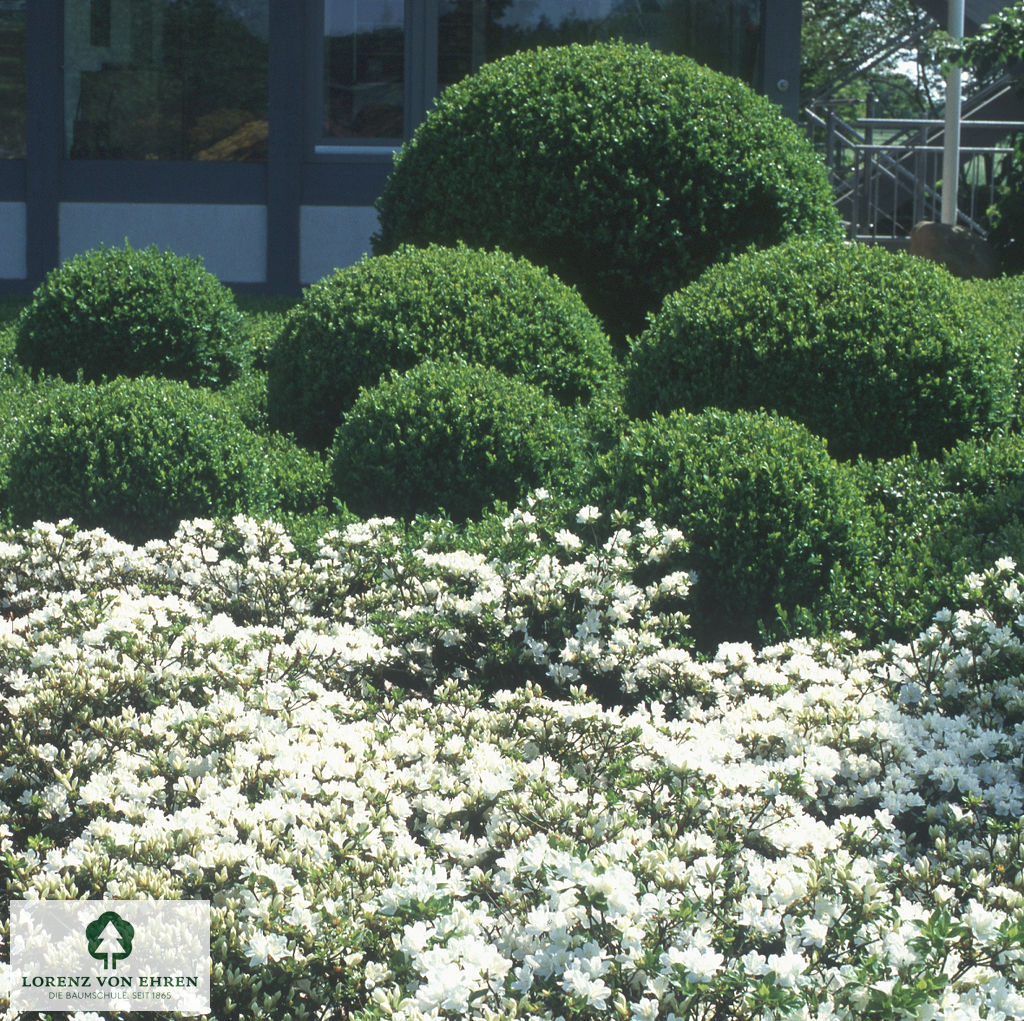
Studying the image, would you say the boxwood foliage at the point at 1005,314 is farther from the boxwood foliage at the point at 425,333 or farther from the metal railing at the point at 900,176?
the metal railing at the point at 900,176

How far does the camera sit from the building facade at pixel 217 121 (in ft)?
44.4

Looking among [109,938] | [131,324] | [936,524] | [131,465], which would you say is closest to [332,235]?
[131,324]

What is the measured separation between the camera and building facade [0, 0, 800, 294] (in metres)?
13.5

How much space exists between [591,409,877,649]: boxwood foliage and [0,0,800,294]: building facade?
9756 millimetres

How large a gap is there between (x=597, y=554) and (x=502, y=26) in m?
10.7

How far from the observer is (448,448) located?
5215 mm

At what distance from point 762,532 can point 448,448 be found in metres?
1.47

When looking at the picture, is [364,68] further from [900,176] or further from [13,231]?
[900,176]

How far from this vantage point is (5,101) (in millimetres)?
13836

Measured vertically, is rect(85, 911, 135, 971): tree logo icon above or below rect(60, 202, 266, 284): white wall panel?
below

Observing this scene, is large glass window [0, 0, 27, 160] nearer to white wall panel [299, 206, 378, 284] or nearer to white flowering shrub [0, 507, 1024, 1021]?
white wall panel [299, 206, 378, 284]

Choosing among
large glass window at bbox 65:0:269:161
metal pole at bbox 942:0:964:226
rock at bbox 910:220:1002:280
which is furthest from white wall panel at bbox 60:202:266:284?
metal pole at bbox 942:0:964:226

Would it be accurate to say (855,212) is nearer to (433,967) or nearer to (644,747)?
(644,747)

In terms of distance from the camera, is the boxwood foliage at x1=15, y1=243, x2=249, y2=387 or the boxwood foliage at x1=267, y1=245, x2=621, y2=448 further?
the boxwood foliage at x1=15, y1=243, x2=249, y2=387
